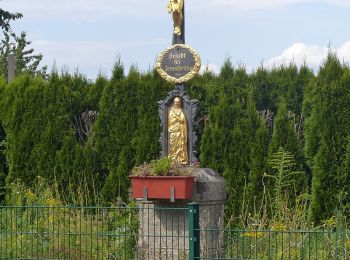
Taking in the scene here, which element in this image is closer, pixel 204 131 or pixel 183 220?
pixel 183 220

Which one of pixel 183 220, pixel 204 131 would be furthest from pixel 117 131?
pixel 183 220

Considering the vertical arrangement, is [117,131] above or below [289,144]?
above

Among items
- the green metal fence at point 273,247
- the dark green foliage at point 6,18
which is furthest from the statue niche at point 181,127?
the dark green foliage at point 6,18

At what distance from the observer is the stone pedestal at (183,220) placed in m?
8.27

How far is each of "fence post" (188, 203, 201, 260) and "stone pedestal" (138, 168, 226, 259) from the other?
134cm

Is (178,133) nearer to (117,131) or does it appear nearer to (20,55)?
(117,131)

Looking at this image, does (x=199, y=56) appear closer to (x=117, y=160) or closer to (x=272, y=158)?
(x=272, y=158)

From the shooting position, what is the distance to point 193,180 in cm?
843

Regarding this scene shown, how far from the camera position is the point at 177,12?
937 cm

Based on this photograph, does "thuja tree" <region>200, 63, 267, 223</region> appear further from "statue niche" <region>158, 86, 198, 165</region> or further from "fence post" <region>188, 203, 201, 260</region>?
"fence post" <region>188, 203, 201, 260</region>

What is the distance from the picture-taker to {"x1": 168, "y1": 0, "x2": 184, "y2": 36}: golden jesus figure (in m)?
9.35

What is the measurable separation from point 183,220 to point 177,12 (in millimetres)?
2547

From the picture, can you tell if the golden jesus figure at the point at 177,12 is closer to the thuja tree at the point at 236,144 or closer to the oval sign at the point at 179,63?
the oval sign at the point at 179,63

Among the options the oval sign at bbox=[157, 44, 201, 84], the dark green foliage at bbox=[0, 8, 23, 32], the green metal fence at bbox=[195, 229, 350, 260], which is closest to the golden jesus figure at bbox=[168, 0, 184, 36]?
the oval sign at bbox=[157, 44, 201, 84]
